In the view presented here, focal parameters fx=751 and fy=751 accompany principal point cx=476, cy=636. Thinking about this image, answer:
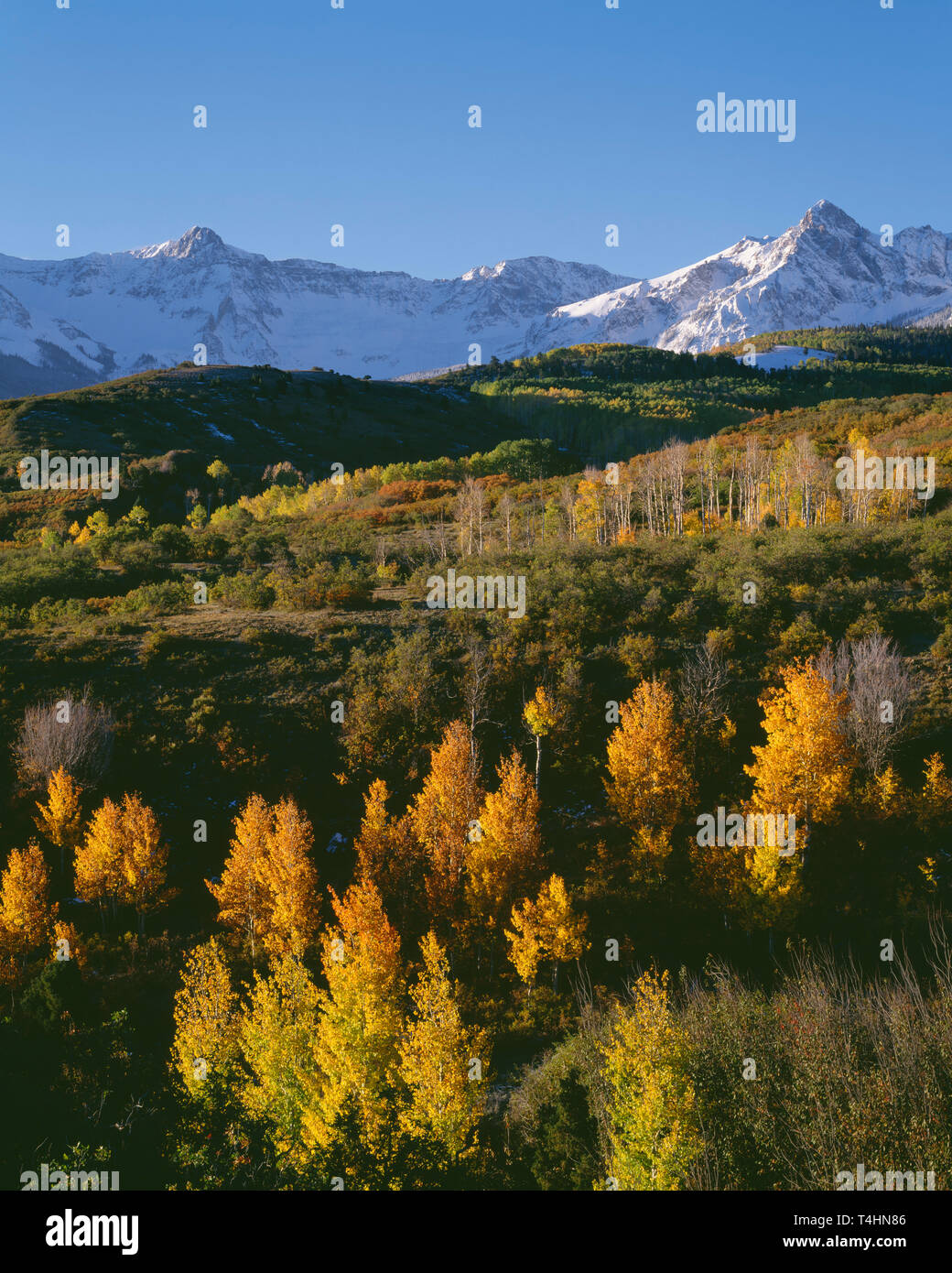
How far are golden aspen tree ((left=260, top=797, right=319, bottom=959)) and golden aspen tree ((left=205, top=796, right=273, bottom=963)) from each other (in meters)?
0.35

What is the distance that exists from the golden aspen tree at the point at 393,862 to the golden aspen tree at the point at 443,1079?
1088 cm

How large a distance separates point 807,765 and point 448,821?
59.6 ft

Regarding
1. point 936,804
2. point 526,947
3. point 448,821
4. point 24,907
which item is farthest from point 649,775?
point 24,907

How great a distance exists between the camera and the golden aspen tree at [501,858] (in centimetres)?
3588

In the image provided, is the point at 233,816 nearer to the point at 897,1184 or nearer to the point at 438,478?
the point at 897,1184

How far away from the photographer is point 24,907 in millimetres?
34406

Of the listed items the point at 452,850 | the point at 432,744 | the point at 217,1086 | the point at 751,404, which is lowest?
the point at 217,1086

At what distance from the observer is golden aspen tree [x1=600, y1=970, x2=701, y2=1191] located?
20844mm

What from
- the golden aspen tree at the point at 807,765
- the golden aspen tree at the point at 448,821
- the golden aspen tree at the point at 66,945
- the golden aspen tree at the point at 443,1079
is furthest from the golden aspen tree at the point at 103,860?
the golden aspen tree at the point at 807,765

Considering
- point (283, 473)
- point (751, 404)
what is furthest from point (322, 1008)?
point (751, 404)

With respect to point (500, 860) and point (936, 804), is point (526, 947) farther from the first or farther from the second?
point (936, 804)

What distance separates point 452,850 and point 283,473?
103855 mm
